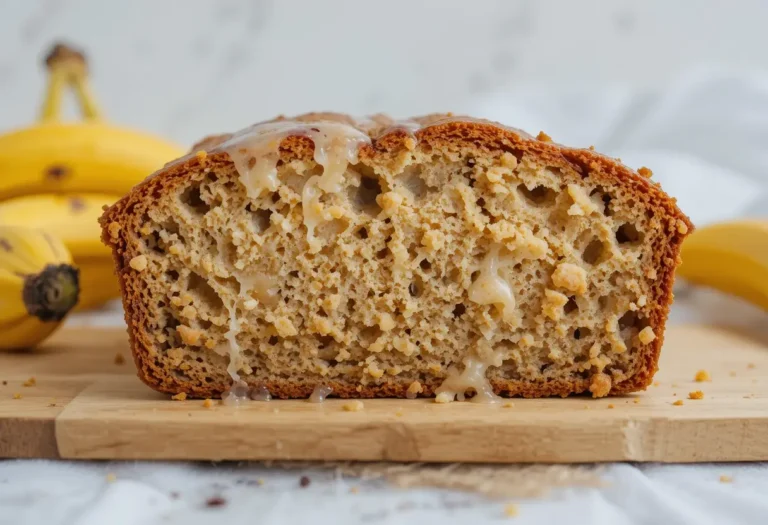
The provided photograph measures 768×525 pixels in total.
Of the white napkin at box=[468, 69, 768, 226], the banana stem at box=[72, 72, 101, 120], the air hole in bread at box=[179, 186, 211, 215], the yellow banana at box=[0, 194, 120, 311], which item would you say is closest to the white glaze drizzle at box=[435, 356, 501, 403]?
the air hole in bread at box=[179, 186, 211, 215]

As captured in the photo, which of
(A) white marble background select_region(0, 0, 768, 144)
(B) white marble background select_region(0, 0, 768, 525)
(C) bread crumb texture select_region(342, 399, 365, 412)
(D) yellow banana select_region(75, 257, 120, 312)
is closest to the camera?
(C) bread crumb texture select_region(342, 399, 365, 412)

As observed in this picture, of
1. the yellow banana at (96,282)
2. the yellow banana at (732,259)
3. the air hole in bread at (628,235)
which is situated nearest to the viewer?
the air hole in bread at (628,235)

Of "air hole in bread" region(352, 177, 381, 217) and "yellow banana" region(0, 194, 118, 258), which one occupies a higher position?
"air hole in bread" region(352, 177, 381, 217)

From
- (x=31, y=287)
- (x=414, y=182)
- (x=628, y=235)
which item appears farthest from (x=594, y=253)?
(x=31, y=287)

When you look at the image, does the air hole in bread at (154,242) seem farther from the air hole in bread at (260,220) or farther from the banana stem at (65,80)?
the banana stem at (65,80)

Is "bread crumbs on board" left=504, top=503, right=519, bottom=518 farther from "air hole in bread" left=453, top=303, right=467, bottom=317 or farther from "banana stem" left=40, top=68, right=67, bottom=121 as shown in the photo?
"banana stem" left=40, top=68, right=67, bottom=121

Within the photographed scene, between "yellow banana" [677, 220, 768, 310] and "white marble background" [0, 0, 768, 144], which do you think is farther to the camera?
"white marble background" [0, 0, 768, 144]

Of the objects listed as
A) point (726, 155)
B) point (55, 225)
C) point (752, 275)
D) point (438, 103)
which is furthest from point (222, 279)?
point (726, 155)

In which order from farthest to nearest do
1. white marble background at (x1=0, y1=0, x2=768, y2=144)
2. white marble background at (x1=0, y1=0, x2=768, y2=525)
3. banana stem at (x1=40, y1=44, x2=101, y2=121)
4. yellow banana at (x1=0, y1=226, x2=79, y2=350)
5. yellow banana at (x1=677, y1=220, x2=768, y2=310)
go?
white marble background at (x1=0, y1=0, x2=768, y2=144), white marble background at (x1=0, y1=0, x2=768, y2=525), banana stem at (x1=40, y1=44, x2=101, y2=121), yellow banana at (x1=677, y1=220, x2=768, y2=310), yellow banana at (x1=0, y1=226, x2=79, y2=350)

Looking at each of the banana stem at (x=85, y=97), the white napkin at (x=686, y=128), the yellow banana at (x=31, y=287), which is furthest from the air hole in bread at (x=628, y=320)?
the banana stem at (x=85, y=97)
